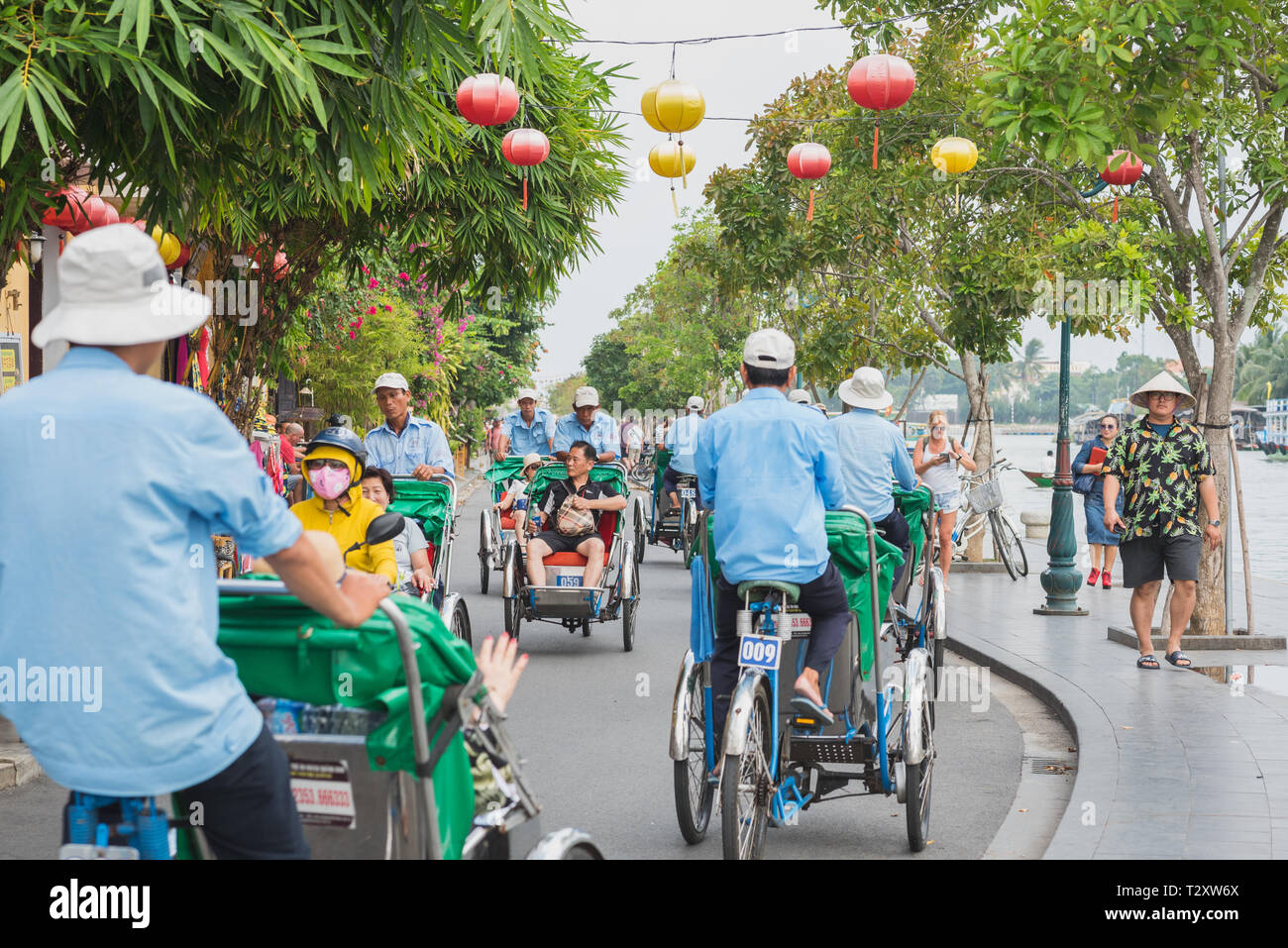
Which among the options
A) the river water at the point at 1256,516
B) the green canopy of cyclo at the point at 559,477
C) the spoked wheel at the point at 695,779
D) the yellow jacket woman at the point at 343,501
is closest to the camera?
the spoked wheel at the point at 695,779

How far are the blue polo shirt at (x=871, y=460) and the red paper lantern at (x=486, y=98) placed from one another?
3.21 meters

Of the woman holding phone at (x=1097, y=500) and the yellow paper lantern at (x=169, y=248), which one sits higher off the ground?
the yellow paper lantern at (x=169, y=248)

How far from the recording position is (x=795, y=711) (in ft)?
17.2

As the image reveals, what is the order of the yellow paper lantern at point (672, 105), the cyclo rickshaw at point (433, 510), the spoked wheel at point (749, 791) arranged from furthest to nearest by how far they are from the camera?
the yellow paper lantern at point (672, 105), the cyclo rickshaw at point (433, 510), the spoked wheel at point (749, 791)

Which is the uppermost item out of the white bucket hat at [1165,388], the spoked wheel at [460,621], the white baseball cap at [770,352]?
the white bucket hat at [1165,388]

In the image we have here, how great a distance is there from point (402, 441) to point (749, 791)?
16.5 ft

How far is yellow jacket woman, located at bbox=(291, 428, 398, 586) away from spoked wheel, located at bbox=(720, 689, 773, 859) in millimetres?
2291

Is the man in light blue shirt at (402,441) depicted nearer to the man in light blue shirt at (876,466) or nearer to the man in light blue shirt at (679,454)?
the man in light blue shirt at (876,466)

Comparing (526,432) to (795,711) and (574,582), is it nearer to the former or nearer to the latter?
(574,582)

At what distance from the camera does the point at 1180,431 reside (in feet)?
30.5

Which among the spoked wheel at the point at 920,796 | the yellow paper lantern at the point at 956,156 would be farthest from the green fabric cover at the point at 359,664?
the yellow paper lantern at the point at 956,156

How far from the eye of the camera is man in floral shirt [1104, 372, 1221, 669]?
927 cm

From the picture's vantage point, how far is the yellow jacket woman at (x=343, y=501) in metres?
6.45

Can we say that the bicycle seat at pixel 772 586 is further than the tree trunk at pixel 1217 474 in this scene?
No
